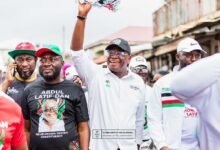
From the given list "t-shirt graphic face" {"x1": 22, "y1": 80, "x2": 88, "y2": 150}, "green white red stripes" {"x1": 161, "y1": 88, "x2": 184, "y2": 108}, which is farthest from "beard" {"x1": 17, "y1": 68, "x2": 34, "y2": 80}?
"green white red stripes" {"x1": 161, "y1": 88, "x2": 184, "y2": 108}

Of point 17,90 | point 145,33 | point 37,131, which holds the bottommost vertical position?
point 37,131

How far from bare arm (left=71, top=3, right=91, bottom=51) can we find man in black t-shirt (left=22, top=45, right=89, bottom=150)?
0.26 m

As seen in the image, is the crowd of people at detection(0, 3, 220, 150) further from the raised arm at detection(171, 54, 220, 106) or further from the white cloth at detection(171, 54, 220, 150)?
the raised arm at detection(171, 54, 220, 106)

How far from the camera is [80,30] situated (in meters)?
6.52

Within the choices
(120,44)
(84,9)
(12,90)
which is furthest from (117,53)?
(12,90)

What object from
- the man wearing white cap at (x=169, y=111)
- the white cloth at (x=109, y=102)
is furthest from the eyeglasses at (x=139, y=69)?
the white cloth at (x=109, y=102)

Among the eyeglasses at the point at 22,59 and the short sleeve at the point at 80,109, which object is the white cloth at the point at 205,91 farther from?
the eyeglasses at the point at 22,59

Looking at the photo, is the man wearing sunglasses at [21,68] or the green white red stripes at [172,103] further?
the man wearing sunglasses at [21,68]

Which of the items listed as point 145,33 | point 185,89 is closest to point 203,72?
point 185,89

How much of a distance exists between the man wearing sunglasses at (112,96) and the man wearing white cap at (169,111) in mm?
411

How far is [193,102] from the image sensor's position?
3781 mm

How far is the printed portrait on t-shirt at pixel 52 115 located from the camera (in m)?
6.39

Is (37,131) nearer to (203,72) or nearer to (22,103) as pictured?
(22,103)

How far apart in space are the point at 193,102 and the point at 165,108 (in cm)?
361
